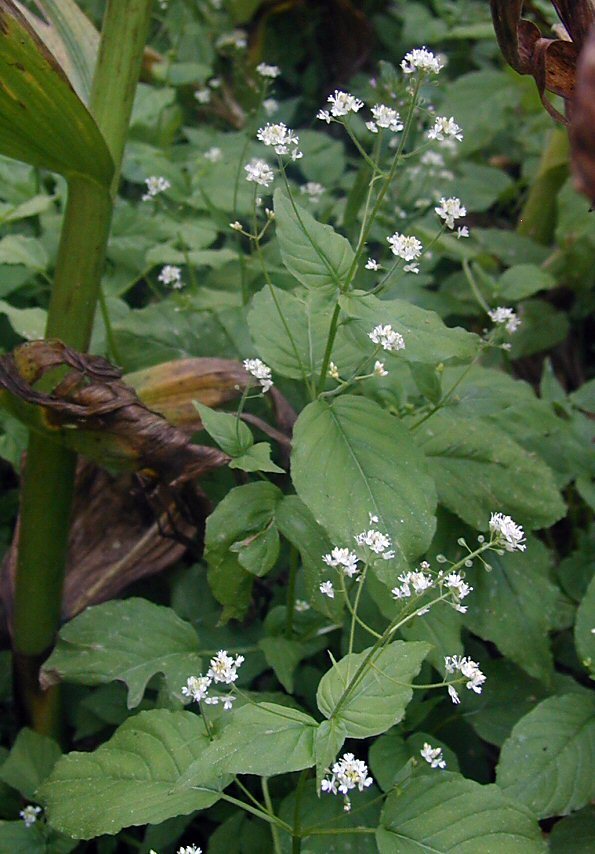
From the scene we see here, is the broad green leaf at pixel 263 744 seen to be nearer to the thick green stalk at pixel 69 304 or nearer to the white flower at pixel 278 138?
the thick green stalk at pixel 69 304

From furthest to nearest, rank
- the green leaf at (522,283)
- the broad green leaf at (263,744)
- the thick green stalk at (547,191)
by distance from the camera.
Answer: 1. the thick green stalk at (547,191)
2. the green leaf at (522,283)
3. the broad green leaf at (263,744)

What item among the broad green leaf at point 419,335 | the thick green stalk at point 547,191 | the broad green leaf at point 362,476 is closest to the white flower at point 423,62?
the broad green leaf at point 419,335

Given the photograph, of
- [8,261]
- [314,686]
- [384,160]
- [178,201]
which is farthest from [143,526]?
[384,160]

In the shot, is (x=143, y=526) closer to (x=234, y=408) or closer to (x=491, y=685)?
(x=234, y=408)

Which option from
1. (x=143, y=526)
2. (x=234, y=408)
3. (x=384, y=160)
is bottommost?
(x=143, y=526)

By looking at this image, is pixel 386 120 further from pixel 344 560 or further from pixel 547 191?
pixel 547 191

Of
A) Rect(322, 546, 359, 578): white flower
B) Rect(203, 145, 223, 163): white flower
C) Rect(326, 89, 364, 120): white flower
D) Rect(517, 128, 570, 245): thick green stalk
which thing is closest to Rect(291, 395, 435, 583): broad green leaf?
Rect(322, 546, 359, 578): white flower

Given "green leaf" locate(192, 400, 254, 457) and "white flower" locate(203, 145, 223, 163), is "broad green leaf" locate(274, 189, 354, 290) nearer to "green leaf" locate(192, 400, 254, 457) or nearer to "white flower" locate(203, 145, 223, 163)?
"green leaf" locate(192, 400, 254, 457)
